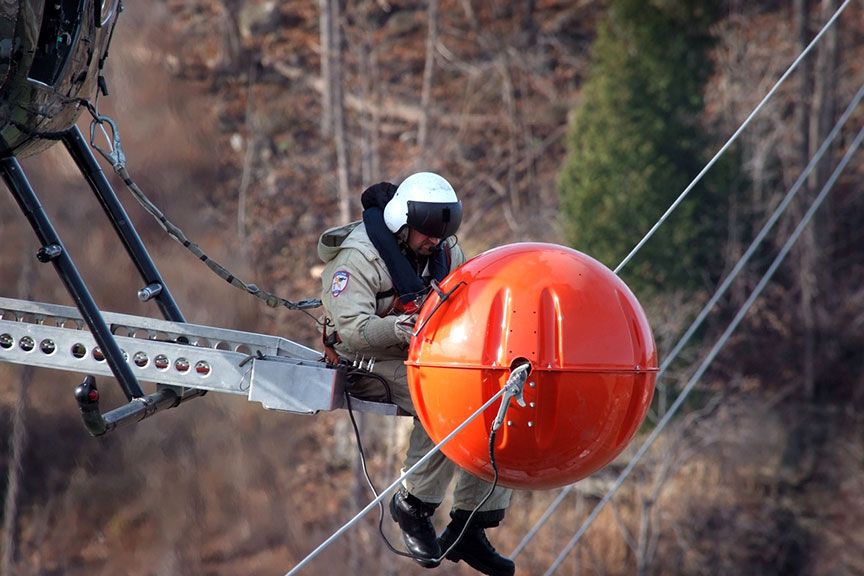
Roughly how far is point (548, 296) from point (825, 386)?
1633cm

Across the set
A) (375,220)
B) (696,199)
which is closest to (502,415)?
(375,220)

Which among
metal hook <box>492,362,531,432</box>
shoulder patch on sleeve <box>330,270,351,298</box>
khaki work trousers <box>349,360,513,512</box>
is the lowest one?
khaki work trousers <box>349,360,513,512</box>

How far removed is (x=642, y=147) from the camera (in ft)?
65.1

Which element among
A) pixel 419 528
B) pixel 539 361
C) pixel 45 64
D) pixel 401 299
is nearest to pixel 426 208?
pixel 401 299

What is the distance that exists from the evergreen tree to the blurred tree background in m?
0.04

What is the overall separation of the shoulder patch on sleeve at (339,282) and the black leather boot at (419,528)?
116 cm

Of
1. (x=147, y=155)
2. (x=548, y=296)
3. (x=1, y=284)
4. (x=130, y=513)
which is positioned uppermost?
(x=548, y=296)

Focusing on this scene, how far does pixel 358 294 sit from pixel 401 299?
0.70 ft

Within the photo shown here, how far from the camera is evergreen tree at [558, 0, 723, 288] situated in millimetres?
19750

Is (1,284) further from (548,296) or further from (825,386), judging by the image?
(548,296)

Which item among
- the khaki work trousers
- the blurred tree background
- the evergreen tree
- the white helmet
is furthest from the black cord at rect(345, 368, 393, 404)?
the evergreen tree

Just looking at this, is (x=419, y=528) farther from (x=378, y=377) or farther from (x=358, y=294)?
(x=358, y=294)

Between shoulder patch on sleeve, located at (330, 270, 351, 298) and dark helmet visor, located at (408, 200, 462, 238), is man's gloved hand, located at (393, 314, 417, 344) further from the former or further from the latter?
dark helmet visor, located at (408, 200, 462, 238)

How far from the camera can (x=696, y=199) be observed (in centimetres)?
2038
